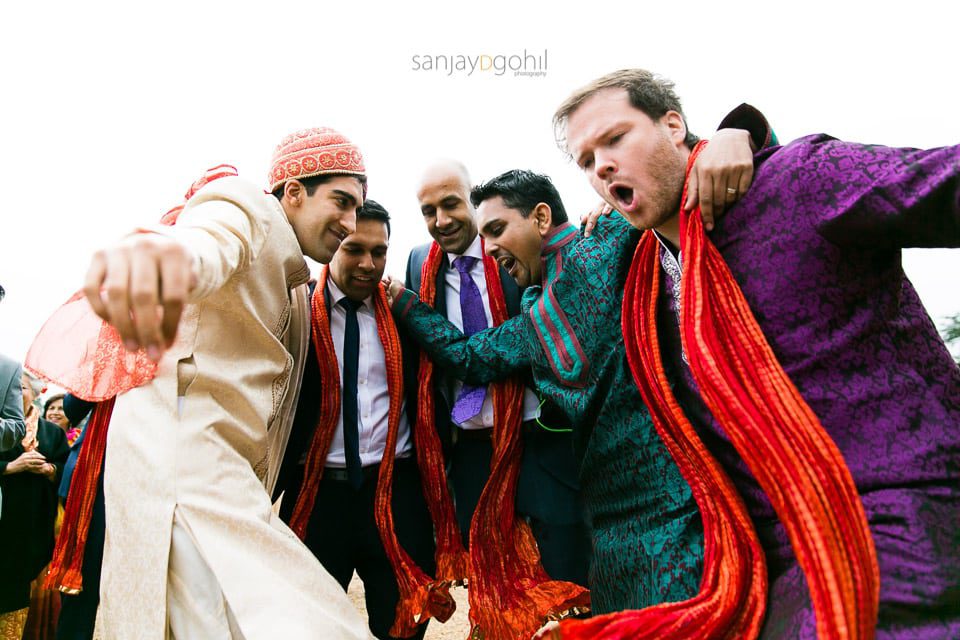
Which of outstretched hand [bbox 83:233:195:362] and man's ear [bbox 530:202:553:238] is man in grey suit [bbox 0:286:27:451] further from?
outstretched hand [bbox 83:233:195:362]

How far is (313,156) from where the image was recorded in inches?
98.3

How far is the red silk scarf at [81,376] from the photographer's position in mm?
1948

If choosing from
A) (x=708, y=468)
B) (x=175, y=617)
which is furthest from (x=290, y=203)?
(x=708, y=468)

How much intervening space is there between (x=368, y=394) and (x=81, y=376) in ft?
3.83

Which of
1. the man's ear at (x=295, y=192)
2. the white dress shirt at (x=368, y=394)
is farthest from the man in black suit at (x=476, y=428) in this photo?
the man's ear at (x=295, y=192)

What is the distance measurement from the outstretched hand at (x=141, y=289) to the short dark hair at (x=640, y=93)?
4.00 feet

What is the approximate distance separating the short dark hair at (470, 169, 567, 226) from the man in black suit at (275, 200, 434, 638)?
50 cm

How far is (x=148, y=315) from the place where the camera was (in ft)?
3.47

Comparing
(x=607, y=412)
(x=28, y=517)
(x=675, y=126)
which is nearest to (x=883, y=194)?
(x=675, y=126)

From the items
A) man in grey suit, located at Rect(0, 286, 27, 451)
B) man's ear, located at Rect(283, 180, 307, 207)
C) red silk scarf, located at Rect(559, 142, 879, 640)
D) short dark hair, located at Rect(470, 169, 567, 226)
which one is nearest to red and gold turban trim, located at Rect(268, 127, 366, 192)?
man's ear, located at Rect(283, 180, 307, 207)

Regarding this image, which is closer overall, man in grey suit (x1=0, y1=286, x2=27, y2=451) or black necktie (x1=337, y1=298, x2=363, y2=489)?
black necktie (x1=337, y1=298, x2=363, y2=489)

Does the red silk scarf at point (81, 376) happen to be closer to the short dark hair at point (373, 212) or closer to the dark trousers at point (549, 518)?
the short dark hair at point (373, 212)

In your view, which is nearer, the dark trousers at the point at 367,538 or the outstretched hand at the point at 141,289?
the outstretched hand at the point at 141,289

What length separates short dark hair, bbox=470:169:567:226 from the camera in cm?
283
